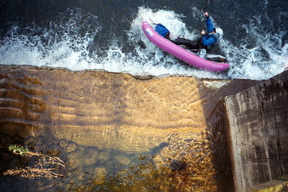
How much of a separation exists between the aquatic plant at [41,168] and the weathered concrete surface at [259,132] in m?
3.00

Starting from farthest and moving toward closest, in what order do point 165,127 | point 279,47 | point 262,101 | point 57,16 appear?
1. point 279,47
2. point 57,16
3. point 165,127
4. point 262,101

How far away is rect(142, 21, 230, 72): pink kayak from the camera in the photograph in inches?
166

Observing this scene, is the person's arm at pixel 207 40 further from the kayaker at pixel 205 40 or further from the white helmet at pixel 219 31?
the white helmet at pixel 219 31

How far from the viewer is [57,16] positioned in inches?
177

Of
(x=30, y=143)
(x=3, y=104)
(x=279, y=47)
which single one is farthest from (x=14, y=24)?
(x=279, y=47)

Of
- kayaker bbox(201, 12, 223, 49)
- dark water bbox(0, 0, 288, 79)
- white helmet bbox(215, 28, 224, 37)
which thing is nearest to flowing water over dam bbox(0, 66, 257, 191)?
dark water bbox(0, 0, 288, 79)

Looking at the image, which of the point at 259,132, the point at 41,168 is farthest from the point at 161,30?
the point at 41,168

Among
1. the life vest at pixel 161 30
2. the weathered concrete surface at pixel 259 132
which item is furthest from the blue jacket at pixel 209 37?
the weathered concrete surface at pixel 259 132

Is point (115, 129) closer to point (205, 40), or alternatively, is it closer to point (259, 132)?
point (259, 132)

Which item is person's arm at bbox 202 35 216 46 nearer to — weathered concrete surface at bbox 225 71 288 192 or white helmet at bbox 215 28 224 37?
white helmet at bbox 215 28 224 37

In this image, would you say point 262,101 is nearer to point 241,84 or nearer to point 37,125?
point 241,84

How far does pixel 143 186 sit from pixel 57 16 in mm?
3729

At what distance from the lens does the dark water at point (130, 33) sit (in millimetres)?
4367

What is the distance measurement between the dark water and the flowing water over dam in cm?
69
